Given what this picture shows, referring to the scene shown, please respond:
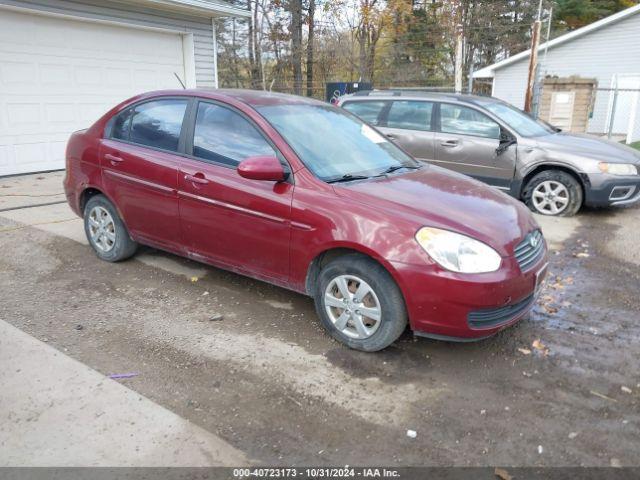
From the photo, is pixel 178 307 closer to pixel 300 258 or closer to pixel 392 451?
pixel 300 258

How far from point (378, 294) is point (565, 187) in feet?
15.5

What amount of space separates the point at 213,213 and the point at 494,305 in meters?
2.11

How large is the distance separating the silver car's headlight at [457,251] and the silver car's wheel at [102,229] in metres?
3.10

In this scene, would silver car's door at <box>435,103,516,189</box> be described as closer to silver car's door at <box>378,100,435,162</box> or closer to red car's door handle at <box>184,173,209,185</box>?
silver car's door at <box>378,100,435,162</box>

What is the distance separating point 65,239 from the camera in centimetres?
570

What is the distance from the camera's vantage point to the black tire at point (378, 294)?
3211 millimetres

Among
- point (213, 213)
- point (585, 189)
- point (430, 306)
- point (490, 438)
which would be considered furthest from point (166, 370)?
point (585, 189)

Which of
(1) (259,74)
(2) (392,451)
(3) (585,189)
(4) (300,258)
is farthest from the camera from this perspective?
(1) (259,74)

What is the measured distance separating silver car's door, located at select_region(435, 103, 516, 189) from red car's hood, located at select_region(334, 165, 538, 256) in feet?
11.3

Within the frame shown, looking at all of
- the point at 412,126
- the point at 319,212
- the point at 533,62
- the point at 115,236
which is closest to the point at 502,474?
the point at 319,212

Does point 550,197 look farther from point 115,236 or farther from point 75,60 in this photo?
point 75,60

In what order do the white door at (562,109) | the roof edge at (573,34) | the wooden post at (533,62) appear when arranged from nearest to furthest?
the wooden post at (533,62), the white door at (562,109), the roof edge at (573,34)

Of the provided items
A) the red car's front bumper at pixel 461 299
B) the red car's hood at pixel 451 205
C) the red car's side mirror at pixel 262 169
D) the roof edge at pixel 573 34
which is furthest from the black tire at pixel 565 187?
the roof edge at pixel 573 34

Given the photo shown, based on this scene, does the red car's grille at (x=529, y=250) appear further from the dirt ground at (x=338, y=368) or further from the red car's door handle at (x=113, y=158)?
the red car's door handle at (x=113, y=158)
